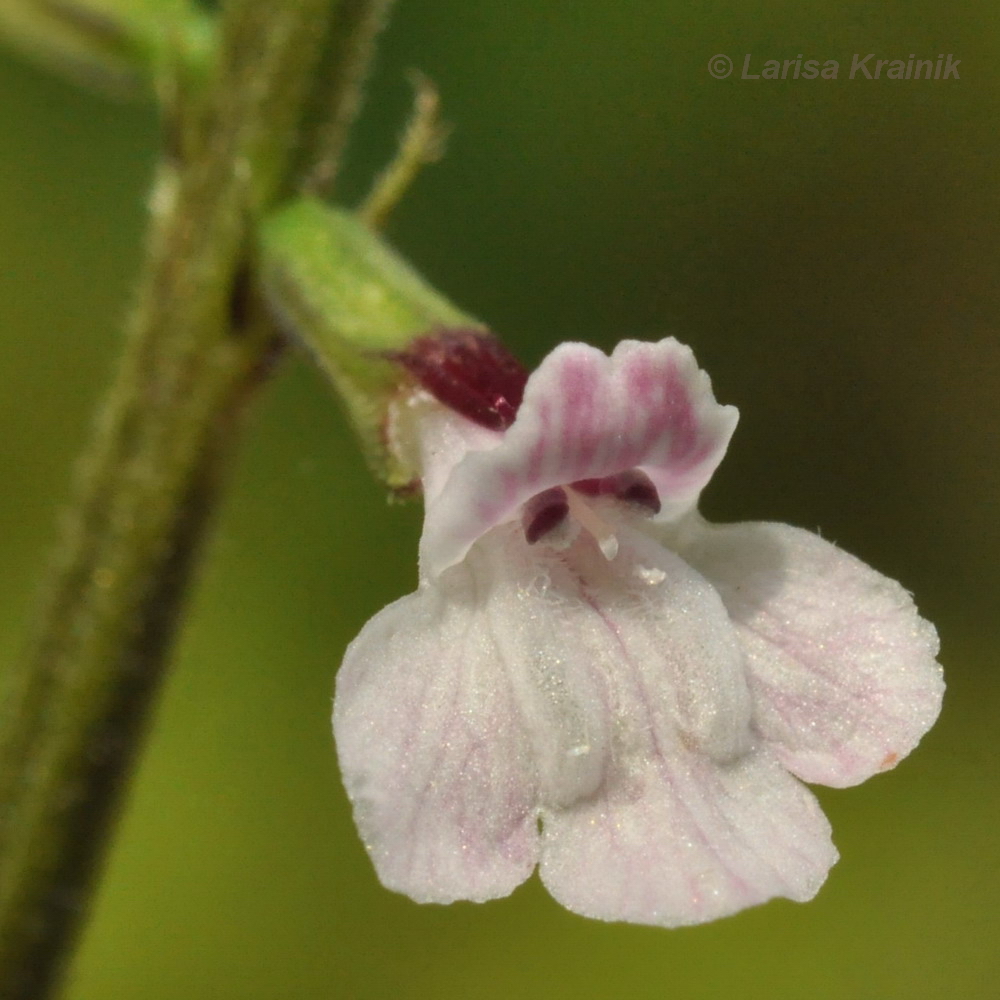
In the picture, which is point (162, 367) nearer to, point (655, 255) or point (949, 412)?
point (655, 255)

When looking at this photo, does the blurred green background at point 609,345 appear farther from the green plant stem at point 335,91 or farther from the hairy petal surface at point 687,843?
the hairy petal surface at point 687,843

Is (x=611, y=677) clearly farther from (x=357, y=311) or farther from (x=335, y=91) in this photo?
(x=335, y=91)

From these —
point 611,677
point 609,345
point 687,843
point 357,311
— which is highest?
point 609,345

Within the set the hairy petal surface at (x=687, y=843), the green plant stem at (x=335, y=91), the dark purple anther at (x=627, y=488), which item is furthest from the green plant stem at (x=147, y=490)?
the hairy petal surface at (x=687, y=843)

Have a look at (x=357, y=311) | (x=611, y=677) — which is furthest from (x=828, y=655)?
(x=357, y=311)

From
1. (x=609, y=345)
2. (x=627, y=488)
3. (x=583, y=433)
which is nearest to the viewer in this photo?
(x=583, y=433)

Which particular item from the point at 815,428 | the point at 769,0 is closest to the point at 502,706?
the point at 815,428
